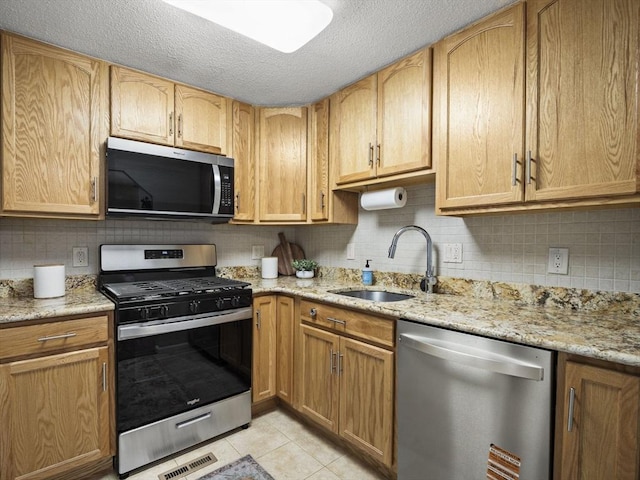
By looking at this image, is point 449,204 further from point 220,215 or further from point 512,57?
point 220,215

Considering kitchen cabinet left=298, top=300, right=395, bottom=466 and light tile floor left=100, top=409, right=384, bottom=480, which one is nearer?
kitchen cabinet left=298, top=300, right=395, bottom=466

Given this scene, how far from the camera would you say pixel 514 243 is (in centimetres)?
177

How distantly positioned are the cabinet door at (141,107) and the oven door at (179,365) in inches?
43.9

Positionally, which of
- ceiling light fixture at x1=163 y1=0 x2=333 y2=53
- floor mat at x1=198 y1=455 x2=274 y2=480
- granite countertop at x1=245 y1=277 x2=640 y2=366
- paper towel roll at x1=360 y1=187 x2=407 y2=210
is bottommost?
floor mat at x1=198 y1=455 x2=274 y2=480

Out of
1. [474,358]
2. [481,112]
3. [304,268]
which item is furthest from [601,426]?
[304,268]

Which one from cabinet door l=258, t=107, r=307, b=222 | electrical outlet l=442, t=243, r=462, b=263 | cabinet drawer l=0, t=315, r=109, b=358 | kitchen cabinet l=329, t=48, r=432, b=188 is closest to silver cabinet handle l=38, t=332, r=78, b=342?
cabinet drawer l=0, t=315, r=109, b=358

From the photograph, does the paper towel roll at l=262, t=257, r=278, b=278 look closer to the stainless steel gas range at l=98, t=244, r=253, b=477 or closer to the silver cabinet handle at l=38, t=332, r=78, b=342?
the stainless steel gas range at l=98, t=244, r=253, b=477

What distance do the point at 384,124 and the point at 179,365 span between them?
1797 millimetres

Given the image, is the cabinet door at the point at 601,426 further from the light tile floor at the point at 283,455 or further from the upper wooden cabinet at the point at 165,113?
the upper wooden cabinet at the point at 165,113

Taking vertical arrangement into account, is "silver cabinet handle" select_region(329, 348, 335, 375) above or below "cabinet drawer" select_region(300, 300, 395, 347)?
below

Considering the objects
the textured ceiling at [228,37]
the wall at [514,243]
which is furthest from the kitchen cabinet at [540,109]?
the wall at [514,243]

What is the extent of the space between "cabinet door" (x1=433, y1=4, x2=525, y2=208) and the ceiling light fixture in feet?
2.21

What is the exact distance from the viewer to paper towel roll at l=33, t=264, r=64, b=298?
1812 mm

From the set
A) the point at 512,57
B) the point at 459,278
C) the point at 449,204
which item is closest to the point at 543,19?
the point at 512,57
